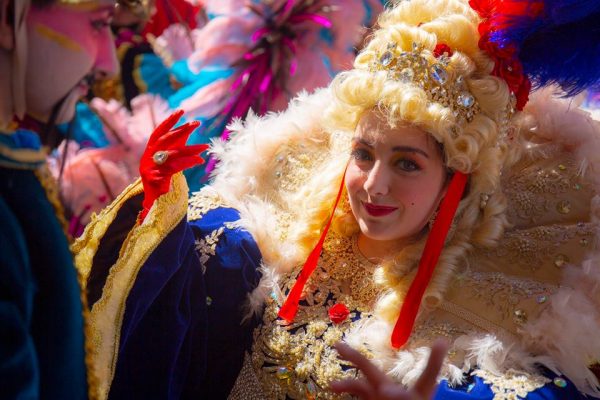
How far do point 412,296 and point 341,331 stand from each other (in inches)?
8.7

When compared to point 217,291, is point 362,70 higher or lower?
higher

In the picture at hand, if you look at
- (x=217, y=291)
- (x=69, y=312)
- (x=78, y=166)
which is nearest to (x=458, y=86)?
(x=217, y=291)

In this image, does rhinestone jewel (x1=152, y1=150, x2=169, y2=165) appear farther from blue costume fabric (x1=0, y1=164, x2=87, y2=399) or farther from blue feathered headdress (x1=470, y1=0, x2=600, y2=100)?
blue feathered headdress (x1=470, y1=0, x2=600, y2=100)

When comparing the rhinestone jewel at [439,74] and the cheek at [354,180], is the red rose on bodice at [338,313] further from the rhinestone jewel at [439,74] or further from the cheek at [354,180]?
the rhinestone jewel at [439,74]

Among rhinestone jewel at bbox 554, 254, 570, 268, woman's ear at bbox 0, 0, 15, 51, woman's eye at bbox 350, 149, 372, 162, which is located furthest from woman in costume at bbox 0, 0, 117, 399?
rhinestone jewel at bbox 554, 254, 570, 268

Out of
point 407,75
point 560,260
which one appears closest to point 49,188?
point 407,75

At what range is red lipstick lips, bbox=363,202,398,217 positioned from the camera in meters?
1.91

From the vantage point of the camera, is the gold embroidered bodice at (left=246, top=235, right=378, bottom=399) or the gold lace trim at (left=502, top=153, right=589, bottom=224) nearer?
the gold embroidered bodice at (left=246, top=235, right=378, bottom=399)

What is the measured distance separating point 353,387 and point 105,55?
653mm

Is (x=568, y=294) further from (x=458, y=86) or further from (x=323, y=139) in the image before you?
(x=323, y=139)

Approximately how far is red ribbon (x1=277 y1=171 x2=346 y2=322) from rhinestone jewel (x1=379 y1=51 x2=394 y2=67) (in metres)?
0.35

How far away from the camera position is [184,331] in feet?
5.79

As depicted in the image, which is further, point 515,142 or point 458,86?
point 515,142

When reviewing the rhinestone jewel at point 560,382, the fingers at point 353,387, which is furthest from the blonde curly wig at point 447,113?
the fingers at point 353,387
